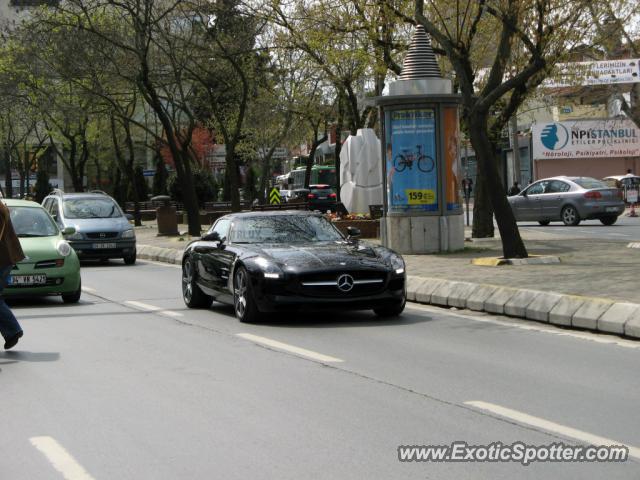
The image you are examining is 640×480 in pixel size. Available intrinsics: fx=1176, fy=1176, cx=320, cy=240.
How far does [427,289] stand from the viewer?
53.3 ft

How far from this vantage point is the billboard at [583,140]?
6562cm

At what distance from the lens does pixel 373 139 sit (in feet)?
108

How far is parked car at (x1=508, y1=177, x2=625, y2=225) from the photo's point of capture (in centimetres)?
3566

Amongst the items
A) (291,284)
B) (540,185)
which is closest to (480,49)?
(540,185)

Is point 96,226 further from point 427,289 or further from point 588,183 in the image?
point 588,183

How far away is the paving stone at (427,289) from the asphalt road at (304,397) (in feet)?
6.36

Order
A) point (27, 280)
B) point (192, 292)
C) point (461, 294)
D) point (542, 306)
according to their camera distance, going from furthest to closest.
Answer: point (27, 280) < point (192, 292) < point (461, 294) < point (542, 306)

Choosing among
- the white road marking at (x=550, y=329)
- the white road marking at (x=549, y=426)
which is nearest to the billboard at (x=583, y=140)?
the white road marking at (x=550, y=329)

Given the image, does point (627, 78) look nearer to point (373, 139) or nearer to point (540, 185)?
point (540, 185)

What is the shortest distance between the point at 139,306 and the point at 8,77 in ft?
101

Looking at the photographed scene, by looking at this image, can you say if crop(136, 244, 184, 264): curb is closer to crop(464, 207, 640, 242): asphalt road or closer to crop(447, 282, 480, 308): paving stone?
crop(464, 207, 640, 242): asphalt road

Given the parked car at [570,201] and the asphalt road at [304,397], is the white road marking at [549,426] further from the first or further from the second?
the parked car at [570,201]

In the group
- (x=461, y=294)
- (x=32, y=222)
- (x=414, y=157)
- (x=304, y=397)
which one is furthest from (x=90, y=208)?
(x=304, y=397)

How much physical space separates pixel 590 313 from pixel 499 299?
1958mm
